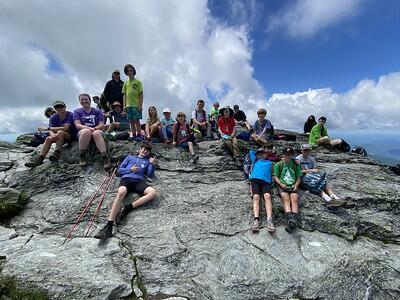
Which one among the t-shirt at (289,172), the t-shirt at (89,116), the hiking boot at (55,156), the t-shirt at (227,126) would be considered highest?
the t-shirt at (89,116)

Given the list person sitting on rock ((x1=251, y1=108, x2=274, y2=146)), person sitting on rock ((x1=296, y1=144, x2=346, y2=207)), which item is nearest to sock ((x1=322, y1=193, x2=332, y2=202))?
person sitting on rock ((x1=296, y1=144, x2=346, y2=207))

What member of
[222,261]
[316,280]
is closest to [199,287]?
[222,261]

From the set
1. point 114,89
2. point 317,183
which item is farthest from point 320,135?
point 114,89

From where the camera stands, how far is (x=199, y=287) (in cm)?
646

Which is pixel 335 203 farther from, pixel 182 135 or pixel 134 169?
pixel 134 169

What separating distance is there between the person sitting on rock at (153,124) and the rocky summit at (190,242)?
2.57 metres

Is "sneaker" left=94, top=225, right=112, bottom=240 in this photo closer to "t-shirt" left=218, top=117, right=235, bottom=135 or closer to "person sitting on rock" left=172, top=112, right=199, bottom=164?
"person sitting on rock" left=172, top=112, right=199, bottom=164

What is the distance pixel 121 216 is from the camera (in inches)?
331

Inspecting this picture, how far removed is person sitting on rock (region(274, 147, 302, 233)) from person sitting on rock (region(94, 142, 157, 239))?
5.09m

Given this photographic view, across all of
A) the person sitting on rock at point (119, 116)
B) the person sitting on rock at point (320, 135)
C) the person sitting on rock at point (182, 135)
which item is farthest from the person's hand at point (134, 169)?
the person sitting on rock at point (320, 135)

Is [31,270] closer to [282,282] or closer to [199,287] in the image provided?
[199,287]

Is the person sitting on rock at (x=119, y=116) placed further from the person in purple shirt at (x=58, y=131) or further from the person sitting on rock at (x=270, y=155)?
the person sitting on rock at (x=270, y=155)

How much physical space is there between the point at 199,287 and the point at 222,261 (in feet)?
3.57

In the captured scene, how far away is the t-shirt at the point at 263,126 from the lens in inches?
550
